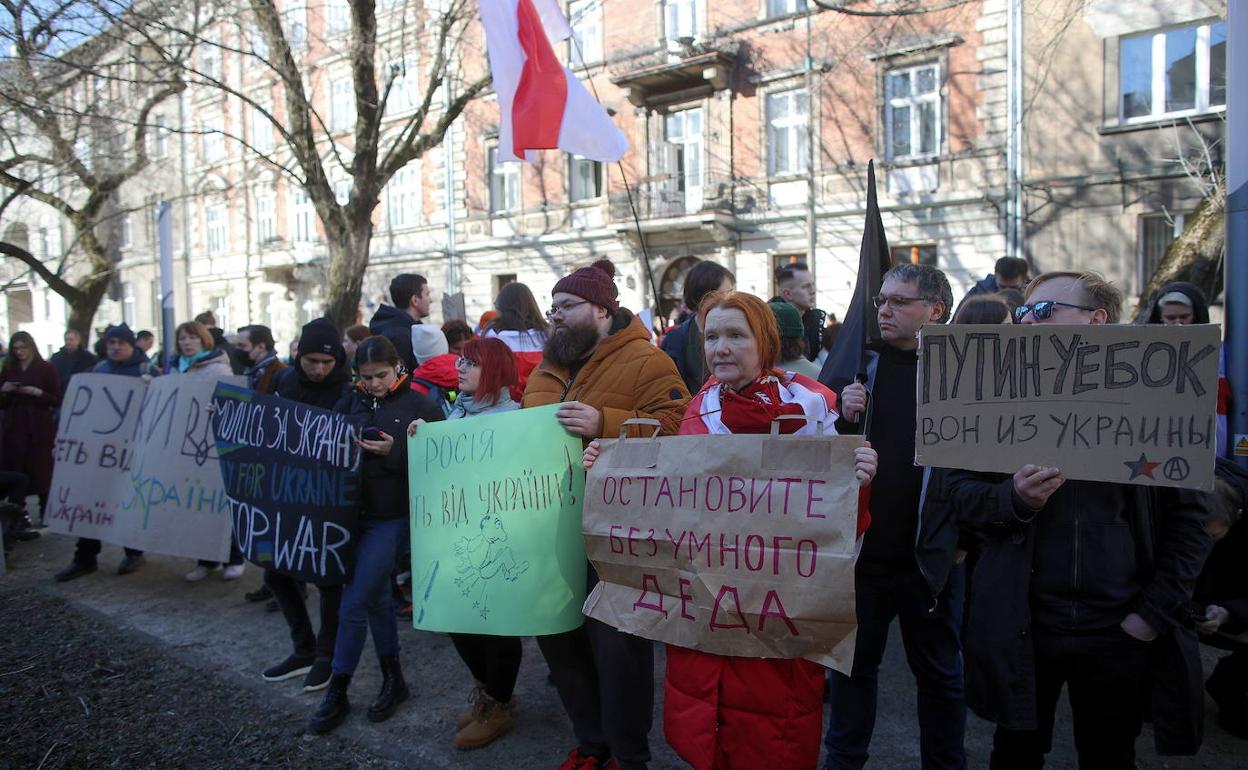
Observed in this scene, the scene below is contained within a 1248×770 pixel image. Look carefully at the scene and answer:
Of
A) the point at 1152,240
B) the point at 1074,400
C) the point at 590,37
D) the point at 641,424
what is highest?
the point at 590,37

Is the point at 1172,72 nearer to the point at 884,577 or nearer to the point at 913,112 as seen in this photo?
the point at 913,112

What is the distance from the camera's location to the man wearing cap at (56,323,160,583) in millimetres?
6238

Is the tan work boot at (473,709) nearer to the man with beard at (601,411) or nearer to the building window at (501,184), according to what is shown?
the man with beard at (601,411)

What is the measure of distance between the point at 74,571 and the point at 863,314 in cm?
619

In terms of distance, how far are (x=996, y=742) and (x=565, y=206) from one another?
20166mm

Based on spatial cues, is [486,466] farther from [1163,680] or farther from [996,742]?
[1163,680]

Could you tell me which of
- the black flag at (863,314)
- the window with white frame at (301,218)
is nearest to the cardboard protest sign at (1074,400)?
the black flag at (863,314)

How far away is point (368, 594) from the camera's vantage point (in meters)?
3.79

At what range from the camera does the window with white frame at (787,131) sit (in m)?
17.9

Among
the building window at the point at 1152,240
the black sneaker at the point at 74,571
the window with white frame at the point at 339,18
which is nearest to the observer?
the black sneaker at the point at 74,571

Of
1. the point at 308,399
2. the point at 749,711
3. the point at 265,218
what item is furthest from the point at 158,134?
the point at 749,711

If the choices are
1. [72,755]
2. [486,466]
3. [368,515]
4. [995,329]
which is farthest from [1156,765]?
[72,755]

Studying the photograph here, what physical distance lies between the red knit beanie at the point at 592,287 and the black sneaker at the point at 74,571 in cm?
518

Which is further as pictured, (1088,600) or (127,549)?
(127,549)
